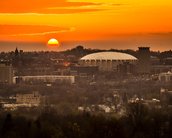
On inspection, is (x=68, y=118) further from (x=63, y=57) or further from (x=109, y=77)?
(x=63, y=57)

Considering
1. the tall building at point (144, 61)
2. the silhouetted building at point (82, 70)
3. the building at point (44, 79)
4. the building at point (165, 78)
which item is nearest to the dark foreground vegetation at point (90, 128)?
the building at point (44, 79)

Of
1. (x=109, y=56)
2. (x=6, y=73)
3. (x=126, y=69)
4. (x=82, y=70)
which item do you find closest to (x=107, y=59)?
(x=109, y=56)

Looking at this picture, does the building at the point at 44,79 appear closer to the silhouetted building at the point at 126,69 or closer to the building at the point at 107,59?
the silhouetted building at the point at 126,69

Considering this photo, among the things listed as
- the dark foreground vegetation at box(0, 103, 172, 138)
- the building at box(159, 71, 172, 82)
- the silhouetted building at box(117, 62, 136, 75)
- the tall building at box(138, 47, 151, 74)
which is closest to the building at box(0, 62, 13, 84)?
the silhouetted building at box(117, 62, 136, 75)

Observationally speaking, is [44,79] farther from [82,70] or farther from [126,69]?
[82,70]

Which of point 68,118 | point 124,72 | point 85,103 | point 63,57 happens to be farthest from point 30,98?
point 63,57

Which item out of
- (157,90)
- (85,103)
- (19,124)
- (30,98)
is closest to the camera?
(19,124)
